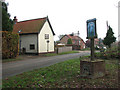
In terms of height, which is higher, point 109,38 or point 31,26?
point 31,26

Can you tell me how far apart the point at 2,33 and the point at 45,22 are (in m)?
10.8

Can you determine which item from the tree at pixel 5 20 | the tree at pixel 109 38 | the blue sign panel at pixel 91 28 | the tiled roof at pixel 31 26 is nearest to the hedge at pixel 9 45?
the tree at pixel 5 20

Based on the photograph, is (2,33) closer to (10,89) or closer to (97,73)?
(10,89)

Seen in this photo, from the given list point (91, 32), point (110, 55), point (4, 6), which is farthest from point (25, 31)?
point (91, 32)

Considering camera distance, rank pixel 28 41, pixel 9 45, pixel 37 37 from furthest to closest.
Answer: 1. pixel 28 41
2. pixel 37 37
3. pixel 9 45

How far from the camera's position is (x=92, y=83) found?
4977 mm

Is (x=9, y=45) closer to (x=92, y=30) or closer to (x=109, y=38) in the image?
(x=92, y=30)

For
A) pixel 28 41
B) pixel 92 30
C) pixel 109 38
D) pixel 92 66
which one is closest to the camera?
pixel 92 66

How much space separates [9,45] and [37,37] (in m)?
7.40

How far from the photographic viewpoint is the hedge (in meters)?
14.7

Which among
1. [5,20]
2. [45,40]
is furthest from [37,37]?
[5,20]

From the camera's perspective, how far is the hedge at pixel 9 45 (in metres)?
14.7

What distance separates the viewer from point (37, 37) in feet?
73.0

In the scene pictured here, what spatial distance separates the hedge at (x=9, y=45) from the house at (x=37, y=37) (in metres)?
6.27
